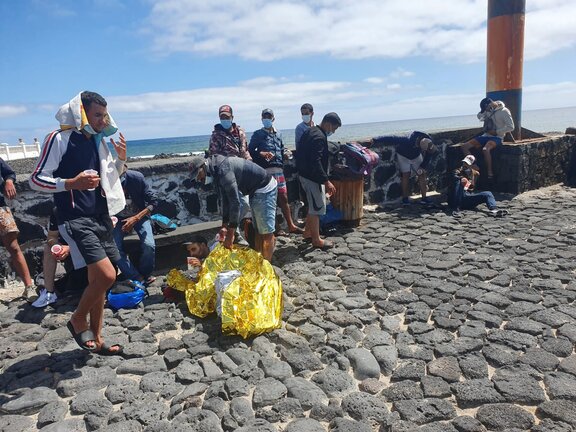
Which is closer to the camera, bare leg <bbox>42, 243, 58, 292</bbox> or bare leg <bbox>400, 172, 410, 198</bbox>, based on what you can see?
bare leg <bbox>42, 243, 58, 292</bbox>

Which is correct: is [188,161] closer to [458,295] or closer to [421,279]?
[421,279]

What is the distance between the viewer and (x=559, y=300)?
4223 millimetres

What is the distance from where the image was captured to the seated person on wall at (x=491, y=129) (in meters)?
9.33

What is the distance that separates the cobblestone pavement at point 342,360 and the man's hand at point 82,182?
1.43 metres

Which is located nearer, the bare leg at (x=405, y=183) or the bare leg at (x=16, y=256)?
the bare leg at (x=16, y=256)

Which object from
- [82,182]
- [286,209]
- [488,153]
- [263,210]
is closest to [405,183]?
[488,153]

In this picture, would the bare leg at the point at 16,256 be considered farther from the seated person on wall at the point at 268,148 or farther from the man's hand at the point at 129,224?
the seated person on wall at the point at 268,148

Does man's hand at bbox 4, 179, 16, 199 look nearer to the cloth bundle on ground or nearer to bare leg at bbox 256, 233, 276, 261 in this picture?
the cloth bundle on ground

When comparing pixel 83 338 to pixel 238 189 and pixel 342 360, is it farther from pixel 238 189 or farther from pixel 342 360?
pixel 238 189

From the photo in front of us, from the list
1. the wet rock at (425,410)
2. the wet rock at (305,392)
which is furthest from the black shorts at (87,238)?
the wet rock at (425,410)

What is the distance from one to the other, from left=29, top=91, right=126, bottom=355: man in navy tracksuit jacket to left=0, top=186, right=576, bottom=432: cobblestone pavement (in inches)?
20.0

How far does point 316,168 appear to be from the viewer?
6051 mm

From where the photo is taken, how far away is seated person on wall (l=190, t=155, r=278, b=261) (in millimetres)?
4520

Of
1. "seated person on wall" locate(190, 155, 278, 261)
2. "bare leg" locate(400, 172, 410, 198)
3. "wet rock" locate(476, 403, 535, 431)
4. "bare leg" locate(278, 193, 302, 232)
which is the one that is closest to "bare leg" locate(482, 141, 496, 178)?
"bare leg" locate(400, 172, 410, 198)
